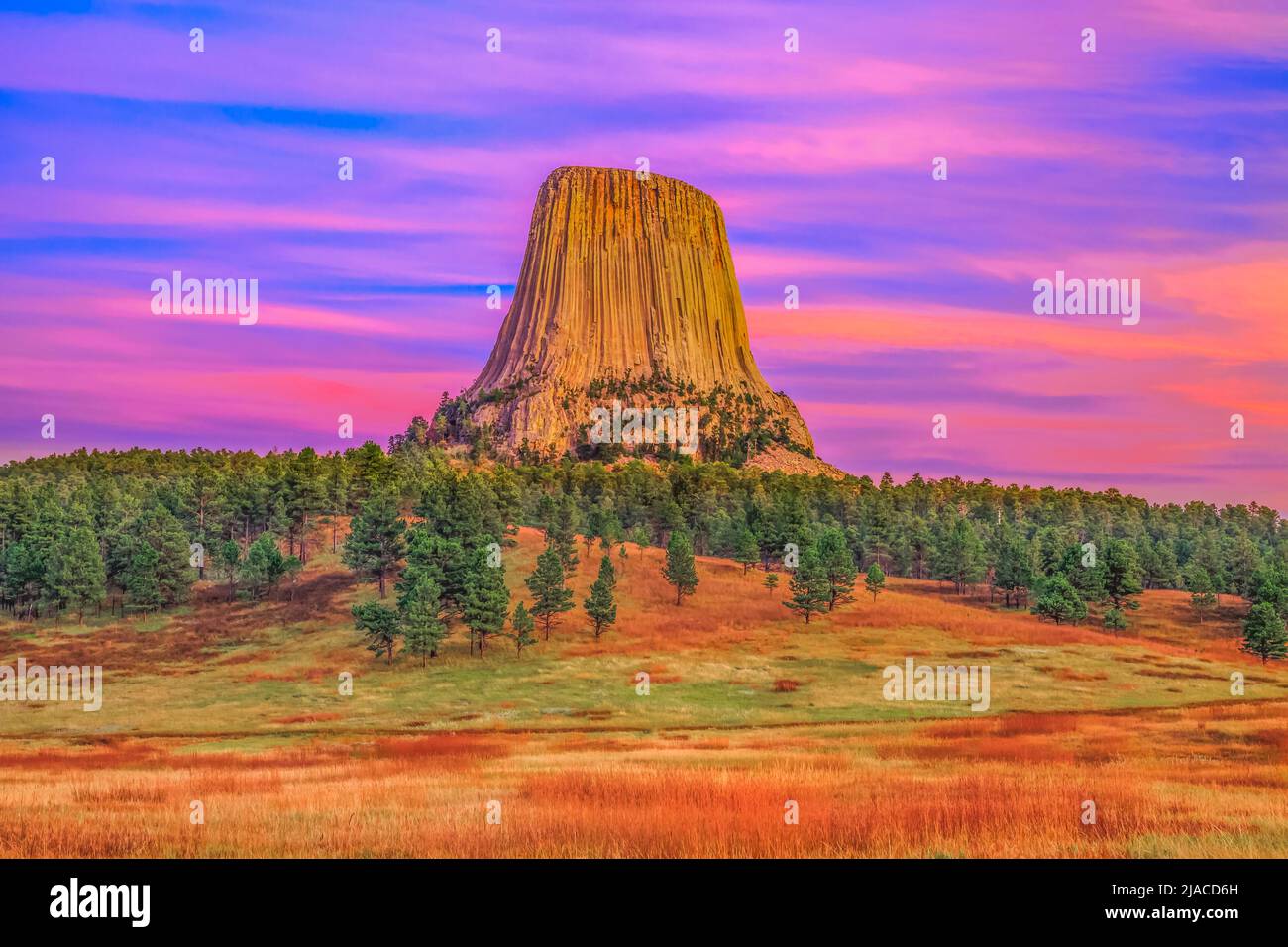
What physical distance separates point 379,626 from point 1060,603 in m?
68.9

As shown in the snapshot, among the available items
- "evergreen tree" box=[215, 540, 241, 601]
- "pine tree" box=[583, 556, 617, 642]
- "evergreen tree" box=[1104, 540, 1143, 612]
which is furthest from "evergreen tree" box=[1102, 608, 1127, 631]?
"evergreen tree" box=[215, 540, 241, 601]

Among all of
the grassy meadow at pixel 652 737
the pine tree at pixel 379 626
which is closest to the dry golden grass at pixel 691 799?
the grassy meadow at pixel 652 737

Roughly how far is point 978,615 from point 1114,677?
32066 millimetres

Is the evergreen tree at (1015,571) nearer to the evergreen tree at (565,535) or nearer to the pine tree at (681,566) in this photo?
the pine tree at (681,566)

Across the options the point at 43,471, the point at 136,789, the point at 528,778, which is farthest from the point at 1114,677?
the point at 43,471

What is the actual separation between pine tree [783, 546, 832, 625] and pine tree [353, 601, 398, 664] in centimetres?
3784

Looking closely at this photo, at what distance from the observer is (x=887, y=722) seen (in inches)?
2078

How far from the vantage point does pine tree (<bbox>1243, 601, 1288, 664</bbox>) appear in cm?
8969

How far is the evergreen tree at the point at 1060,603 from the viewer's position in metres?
106

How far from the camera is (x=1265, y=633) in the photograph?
89.7 m

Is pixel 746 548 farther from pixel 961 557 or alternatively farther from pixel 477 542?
pixel 477 542

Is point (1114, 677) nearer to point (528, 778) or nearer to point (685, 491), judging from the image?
point (528, 778)

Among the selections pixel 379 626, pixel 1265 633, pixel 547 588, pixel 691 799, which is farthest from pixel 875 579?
pixel 691 799
